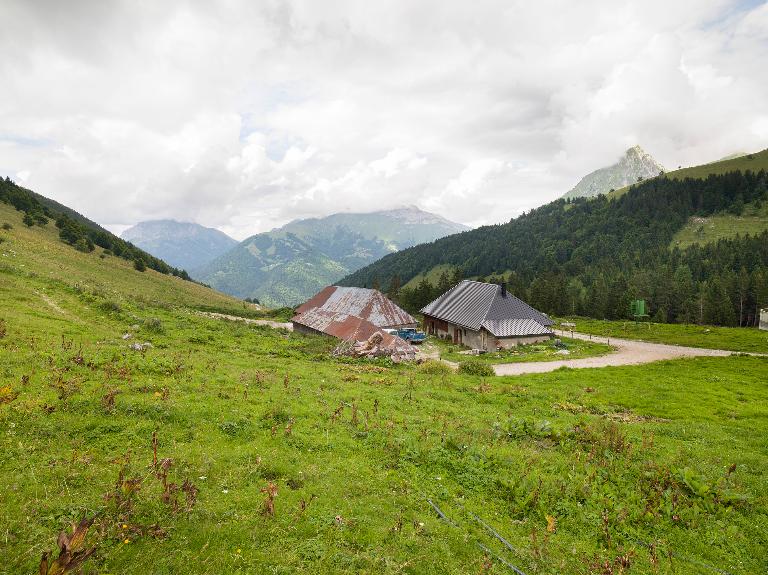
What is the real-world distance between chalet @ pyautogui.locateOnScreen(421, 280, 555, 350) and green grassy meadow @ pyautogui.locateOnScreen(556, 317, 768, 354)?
23.8 metres

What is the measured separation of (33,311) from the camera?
1037 inches

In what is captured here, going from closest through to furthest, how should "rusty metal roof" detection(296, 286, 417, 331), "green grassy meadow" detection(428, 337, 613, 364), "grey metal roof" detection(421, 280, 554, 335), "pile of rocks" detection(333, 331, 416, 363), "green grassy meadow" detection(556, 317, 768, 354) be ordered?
"pile of rocks" detection(333, 331, 416, 363) → "green grassy meadow" detection(428, 337, 613, 364) → "rusty metal roof" detection(296, 286, 417, 331) → "grey metal roof" detection(421, 280, 554, 335) → "green grassy meadow" detection(556, 317, 768, 354)

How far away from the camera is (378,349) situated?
41719mm

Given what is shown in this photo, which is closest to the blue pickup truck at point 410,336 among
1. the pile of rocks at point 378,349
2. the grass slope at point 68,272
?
the pile of rocks at point 378,349

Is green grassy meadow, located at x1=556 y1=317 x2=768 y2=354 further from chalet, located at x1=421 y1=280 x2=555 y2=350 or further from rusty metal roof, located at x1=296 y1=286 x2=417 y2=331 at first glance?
rusty metal roof, located at x1=296 y1=286 x2=417 y2=331

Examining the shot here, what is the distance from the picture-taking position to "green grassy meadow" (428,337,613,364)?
1928 inches

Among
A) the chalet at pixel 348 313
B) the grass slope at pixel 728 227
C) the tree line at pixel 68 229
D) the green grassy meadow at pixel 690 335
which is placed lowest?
the chalet at pixel 348 313

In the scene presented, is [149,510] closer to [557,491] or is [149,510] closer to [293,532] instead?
[293,532]

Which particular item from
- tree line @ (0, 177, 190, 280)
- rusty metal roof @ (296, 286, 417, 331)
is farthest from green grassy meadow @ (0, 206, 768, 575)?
tree line @ (0, 177, 190, 280)

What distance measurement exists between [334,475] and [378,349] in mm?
30275

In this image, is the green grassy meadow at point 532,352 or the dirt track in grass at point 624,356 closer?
the dirt track in grass at point 624,356

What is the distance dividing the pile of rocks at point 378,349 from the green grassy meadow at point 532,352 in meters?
9.18

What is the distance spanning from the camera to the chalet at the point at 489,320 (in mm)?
58125

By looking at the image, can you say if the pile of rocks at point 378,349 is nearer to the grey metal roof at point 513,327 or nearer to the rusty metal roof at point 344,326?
the rusty metal roof at point 344,326
